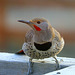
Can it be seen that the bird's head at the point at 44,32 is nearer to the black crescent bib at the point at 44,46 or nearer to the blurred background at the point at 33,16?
the black crescent bib at the point at 44,46

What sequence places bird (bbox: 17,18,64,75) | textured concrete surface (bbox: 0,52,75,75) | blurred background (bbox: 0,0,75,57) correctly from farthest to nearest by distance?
blurred background (bbox: 0,0,75,57) → bird (bbox: 17,18,64,75) → textured concrete surface (bbox: 0,52,75,75)

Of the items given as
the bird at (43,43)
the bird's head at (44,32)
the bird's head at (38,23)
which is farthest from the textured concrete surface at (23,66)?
the bird's head at (38,23)

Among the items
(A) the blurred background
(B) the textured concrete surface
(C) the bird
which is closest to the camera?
(B) the textured concrete surface

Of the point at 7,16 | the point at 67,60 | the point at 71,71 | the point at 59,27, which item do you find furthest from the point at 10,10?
the point at 71,71

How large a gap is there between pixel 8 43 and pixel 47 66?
6248mm

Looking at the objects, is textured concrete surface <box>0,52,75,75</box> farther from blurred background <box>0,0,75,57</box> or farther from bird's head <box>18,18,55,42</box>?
blurred background <box>0,0,75,57</box>

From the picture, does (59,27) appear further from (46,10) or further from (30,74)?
(30,74)

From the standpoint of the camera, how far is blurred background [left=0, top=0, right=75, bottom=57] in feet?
26.9

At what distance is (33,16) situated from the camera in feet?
28.0

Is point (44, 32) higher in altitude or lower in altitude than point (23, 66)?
higher

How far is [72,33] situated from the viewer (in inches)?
328

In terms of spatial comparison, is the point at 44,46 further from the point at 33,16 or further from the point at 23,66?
the point at 33,16

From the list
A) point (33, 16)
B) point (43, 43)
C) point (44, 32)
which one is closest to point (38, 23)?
point (44, 32)

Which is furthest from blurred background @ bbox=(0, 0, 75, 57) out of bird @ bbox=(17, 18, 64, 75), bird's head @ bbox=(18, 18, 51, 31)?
bird's head @ bbox=(18, 18, 51, 31)
